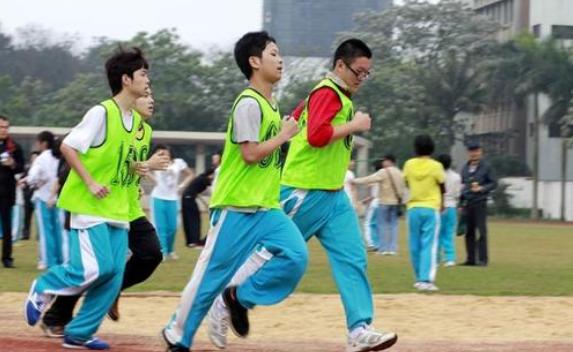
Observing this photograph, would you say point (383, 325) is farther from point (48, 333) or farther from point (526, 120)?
point (526, 120)

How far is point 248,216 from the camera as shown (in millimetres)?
8062

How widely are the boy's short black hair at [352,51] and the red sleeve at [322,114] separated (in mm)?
368

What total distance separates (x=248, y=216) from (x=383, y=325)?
10.4 ft

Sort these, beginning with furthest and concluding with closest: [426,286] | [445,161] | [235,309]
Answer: [445,161]
[426,286]
[235,309]

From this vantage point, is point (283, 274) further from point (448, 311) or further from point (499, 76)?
point (499, 76)

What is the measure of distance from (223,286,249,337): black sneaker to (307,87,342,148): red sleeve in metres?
1.13

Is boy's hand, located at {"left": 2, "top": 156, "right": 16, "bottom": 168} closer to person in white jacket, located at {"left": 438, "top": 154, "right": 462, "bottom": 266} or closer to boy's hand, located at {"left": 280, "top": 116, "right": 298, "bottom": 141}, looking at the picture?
person in white jacket, located at {"left": 438, "top": 154, "right": 462, "bottom": 266}

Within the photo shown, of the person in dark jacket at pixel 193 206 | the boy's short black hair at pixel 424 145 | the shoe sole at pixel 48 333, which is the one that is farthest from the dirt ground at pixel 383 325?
the person in dark jacket at pixel 193 206

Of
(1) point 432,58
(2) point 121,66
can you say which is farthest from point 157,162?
(1) point 432,58

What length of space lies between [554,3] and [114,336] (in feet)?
231

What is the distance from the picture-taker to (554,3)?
76.7 metres

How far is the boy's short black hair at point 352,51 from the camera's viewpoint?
8859 millimetres

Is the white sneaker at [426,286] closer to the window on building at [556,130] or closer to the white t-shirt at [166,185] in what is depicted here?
the white t-shirt at [166,185]

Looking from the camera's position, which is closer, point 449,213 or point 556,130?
point 449,213
